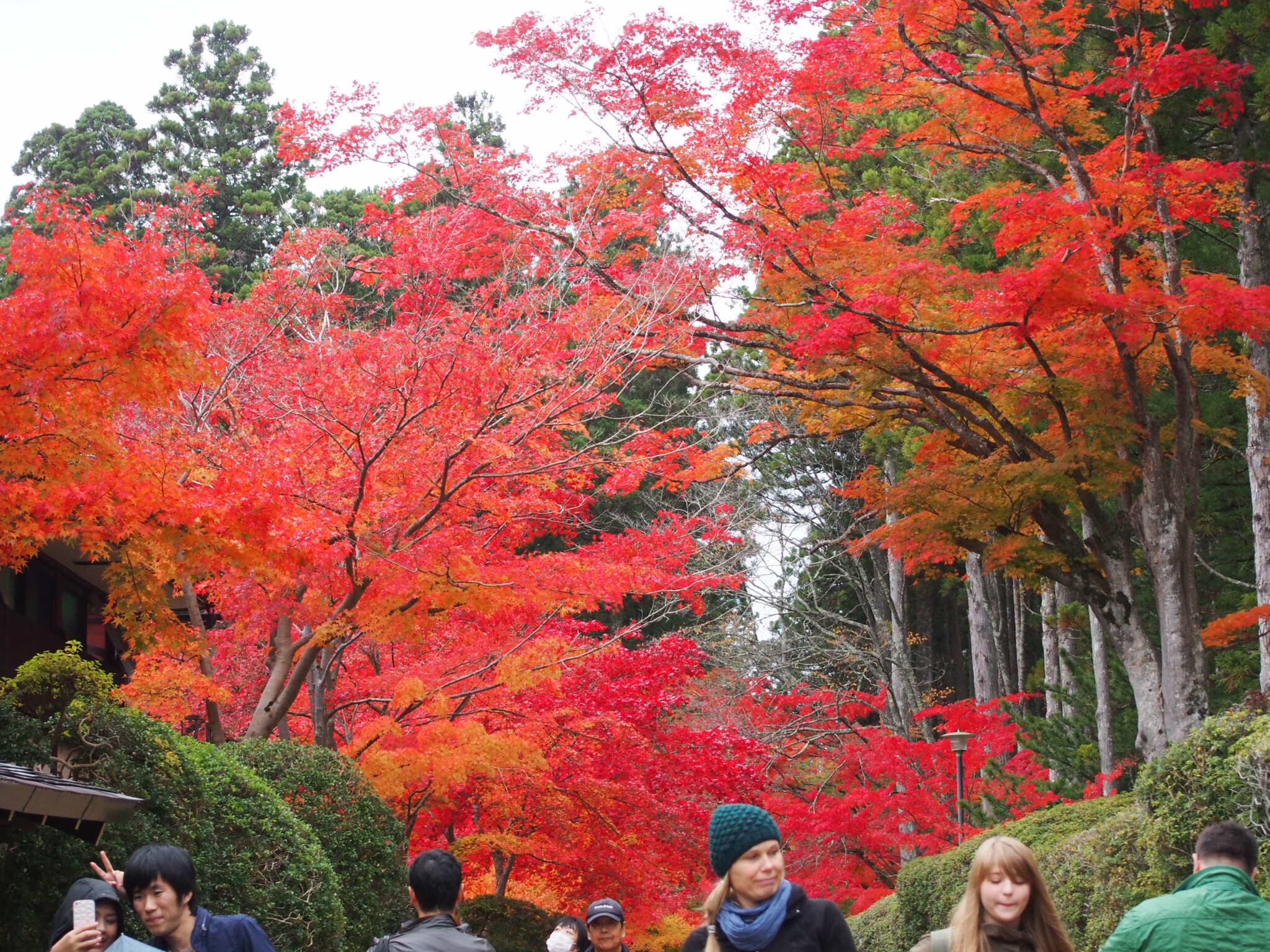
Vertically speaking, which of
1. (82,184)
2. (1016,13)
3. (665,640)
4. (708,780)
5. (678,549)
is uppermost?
(82,184)

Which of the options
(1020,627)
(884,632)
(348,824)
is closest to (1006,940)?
(348,824)

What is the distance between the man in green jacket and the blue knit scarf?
1100 mm

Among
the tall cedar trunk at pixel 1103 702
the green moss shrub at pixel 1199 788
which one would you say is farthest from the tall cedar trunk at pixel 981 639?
the green moss shrub at pixel 1199 788

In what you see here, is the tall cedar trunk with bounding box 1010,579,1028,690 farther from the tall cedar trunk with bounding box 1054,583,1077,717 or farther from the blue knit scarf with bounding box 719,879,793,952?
the blue knit scarf with bounding box 719,879,793,952

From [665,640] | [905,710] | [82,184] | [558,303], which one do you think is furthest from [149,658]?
[82,184]

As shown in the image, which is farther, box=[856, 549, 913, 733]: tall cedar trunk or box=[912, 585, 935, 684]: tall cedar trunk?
box=[912, 585, 935, 684]: tall cedar trunk

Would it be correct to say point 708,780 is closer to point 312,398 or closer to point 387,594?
point 387,594

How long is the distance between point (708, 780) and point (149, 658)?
305 inches

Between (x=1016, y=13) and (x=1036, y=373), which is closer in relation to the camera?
(x=1016, y=13)

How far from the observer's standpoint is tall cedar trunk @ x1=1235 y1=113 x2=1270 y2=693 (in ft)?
44.1

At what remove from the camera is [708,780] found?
691 inches

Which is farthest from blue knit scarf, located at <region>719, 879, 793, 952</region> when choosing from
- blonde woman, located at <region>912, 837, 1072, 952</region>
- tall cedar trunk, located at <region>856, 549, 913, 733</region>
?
tall cedar trunk, located at <region>856, 549, 913, 733</region>

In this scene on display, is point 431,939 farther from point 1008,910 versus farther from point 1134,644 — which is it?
point 1134,644

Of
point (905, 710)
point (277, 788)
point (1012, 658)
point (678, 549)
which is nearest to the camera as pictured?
point (277, 788)
